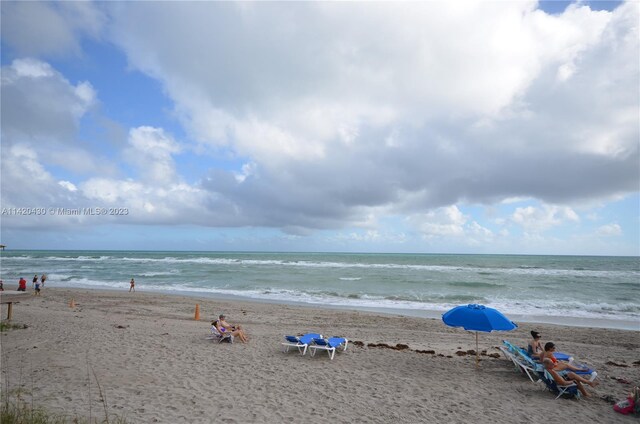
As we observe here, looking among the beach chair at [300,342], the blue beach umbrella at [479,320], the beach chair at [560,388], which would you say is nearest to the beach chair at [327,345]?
the beach chair at [300,342]

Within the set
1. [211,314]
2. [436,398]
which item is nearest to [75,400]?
[436,398]

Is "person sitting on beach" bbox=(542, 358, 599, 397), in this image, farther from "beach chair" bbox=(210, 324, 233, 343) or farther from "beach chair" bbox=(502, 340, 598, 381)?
"beach chair" bbox=(210, 324, 233, 343)

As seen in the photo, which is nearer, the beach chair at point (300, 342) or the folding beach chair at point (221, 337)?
the beach chair at point (300, 342)

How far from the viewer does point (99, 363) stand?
729 centimetres

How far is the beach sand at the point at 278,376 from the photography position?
5.36 metres

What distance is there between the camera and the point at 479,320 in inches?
282

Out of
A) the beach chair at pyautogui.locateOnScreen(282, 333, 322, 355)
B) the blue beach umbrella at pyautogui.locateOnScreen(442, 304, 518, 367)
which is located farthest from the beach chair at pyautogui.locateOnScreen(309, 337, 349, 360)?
the blue beach umbrella at pyautogui.locateOnScreen(442, 304, 518, 367)

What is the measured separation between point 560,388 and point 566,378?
0.46m

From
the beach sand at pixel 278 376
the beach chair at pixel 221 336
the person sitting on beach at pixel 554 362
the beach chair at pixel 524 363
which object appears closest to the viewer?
the beach sand at pixel 278 376

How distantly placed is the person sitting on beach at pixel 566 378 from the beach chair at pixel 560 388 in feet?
0.15

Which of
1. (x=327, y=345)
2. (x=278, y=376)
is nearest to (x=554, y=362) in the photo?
(x=327, y=345)

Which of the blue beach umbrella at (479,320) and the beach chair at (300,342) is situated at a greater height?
the blue beach umbrella at (479,320)

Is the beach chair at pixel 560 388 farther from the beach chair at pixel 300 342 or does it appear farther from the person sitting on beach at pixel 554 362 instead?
the beach chair at pixel 300 342

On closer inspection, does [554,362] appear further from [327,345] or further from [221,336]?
[221,336]
